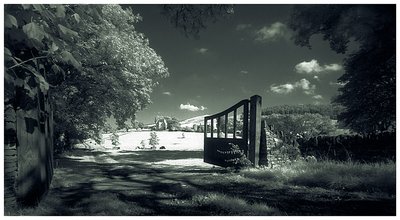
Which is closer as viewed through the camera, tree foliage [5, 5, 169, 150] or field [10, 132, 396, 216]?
field [10, 132, 396, 216]

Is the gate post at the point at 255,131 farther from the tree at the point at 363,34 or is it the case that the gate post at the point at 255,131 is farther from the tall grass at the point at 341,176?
the tree at the point at 363,34

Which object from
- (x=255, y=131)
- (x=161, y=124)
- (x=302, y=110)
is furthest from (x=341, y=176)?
(x=161, y=124)

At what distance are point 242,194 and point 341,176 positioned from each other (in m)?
2.45

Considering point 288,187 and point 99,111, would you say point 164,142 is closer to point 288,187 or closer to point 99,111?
point 99,111

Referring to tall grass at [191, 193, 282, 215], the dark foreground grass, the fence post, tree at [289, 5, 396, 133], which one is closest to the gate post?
the fence post

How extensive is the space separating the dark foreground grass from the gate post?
1608mm

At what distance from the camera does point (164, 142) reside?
129 ft

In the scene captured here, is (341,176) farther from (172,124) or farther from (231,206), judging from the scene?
(172,124)

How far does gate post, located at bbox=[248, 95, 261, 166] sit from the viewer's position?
34.8ft

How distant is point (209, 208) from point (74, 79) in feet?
32.5

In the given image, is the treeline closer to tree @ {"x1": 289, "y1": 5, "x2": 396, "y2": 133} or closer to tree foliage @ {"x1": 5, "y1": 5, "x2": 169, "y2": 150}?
tree foliage @ {"x1": 5, "y1": 5, "x2": 169, "y2": 150}

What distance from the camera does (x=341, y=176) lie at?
727 cm

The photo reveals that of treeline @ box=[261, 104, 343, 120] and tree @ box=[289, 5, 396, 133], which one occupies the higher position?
tree @ box=[289, 5, 396, 133]

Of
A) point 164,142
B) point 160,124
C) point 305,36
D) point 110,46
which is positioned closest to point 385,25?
point 305,36
